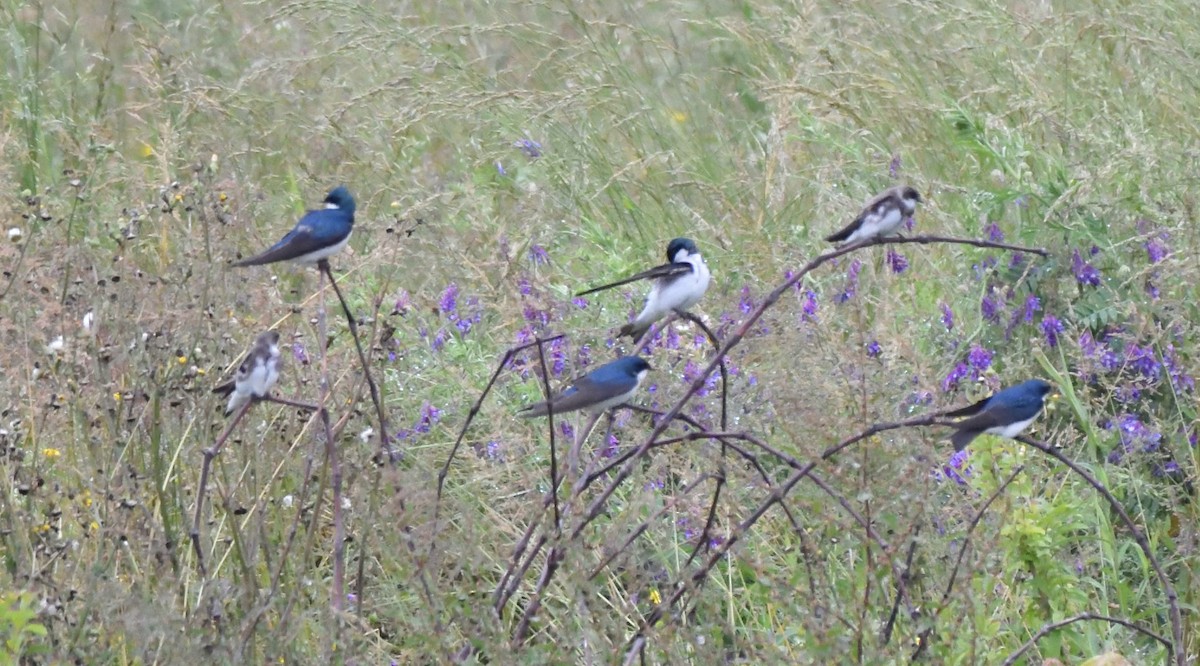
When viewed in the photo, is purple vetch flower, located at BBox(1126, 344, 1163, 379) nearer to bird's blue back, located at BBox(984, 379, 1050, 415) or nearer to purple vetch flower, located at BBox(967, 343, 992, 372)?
purple vetch flower, located at BBox(967, 343, 992, 372)

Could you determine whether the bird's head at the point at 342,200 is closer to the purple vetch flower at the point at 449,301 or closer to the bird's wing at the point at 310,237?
the bird's wing at the point at 310,237

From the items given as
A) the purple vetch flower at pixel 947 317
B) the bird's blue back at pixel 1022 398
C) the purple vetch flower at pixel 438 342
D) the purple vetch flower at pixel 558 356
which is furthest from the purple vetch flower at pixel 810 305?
the bird's blue back at pixel 1022 398

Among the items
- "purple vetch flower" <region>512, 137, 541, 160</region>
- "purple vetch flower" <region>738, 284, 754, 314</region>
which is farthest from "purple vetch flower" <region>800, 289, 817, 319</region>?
"purple vetch flower" <region>512, 137, 541, 160</region>

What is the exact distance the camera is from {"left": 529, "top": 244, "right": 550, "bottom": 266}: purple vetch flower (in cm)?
465

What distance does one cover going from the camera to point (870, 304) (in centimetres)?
454

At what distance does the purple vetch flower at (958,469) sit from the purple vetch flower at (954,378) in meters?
0.33

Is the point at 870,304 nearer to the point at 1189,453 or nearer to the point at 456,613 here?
the point at 1189,453

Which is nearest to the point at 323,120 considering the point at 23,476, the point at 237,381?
the point at 23,476

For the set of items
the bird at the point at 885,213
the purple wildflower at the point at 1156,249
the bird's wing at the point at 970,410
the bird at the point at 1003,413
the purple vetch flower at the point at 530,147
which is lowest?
the purple vetch flower at the point at 530,147

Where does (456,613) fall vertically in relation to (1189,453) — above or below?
above

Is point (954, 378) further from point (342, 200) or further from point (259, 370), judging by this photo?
point (259, 370)

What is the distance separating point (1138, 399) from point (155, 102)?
3.47 m

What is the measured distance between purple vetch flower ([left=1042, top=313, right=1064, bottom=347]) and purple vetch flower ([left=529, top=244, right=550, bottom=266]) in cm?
142

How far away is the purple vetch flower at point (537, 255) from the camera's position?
4648mm
